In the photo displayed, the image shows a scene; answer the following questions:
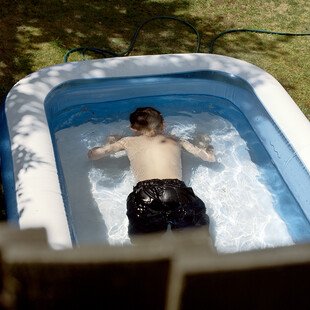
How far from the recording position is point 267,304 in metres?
0.90

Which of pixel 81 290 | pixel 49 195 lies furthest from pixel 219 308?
pixel 49 195

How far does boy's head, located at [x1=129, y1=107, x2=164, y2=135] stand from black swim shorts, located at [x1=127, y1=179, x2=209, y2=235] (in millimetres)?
765

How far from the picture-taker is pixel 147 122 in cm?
441

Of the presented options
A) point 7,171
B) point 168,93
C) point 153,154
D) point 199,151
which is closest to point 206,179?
point 199,151

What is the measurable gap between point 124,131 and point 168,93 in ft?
2.17

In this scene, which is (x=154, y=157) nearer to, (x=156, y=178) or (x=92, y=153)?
(x=156, y=178)

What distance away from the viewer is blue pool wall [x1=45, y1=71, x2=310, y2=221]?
4762 millimetres

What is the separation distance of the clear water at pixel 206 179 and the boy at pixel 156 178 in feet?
0.60

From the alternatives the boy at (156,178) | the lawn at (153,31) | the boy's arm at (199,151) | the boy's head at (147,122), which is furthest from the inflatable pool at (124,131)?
the lawn at (153,31)

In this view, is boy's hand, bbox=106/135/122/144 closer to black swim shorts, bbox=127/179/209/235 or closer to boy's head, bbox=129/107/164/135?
boy's head, bbox=129/107/164/135

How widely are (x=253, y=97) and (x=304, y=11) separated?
86.8 inches

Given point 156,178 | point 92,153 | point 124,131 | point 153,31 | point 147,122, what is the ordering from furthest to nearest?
point 153,31, point 124,131, point 92,153, point 147,122, point 156,178

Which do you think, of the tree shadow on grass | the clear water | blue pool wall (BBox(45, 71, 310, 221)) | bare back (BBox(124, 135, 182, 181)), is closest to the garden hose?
the tree shadow on grass

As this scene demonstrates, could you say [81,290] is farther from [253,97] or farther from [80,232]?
[253,97]
